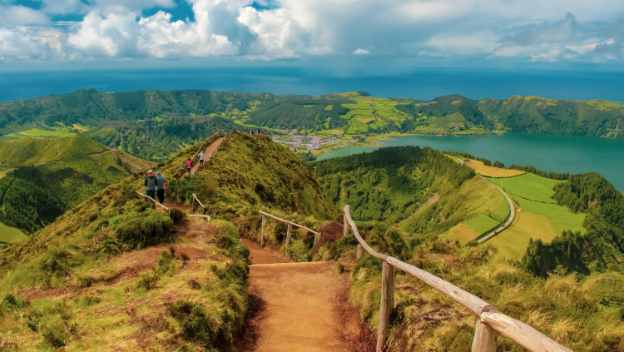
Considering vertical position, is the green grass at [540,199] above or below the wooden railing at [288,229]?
below

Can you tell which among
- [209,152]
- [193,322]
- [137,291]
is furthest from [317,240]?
[209,152]

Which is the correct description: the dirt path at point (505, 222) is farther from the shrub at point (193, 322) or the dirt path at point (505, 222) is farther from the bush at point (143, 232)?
the shrub at point (193, 322)

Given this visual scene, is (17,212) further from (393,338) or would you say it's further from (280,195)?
(393,338)

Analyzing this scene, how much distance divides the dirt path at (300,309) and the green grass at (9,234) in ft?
439

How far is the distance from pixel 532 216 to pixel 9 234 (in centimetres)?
17135

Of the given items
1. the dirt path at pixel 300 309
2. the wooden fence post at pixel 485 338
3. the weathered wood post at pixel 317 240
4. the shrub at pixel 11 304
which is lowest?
the weathered wood post at pixel 317 240

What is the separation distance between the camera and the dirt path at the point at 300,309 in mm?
9359

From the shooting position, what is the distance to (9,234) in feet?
391

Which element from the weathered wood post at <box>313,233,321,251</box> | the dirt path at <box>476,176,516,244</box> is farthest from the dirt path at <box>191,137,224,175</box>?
the dirt path at <box>476,176,516,244</box>

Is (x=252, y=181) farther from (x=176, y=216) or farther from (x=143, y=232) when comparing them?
(x=143, y=232)

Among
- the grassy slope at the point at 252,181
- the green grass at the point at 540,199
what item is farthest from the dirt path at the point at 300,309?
the green grass at the point at 540,199

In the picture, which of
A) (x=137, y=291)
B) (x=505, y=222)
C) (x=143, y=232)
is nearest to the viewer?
(x=137, y=291)

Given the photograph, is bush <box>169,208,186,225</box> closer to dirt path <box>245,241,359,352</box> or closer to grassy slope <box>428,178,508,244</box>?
dirt path <box>245,241,359,352</box>

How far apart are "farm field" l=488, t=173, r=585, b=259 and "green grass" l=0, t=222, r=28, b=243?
14015 centimetres
